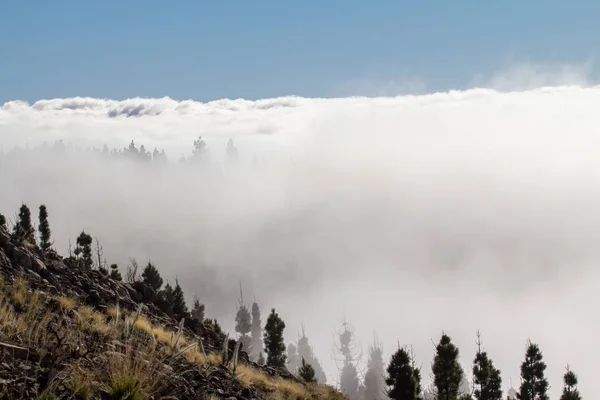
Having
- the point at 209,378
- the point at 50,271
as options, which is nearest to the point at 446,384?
the point at 50,271

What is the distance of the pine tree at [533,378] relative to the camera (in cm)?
5525

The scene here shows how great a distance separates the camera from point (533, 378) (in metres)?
56.3

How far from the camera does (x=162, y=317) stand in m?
27.0

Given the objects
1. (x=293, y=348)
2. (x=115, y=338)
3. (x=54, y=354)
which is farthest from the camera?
(x=293, y=348)

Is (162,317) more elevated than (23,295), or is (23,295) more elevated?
(23,295)

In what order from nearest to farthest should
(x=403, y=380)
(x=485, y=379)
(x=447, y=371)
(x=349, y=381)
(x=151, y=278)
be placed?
(x=403, y=380), (x=447, y=371), (x=485, y=379), (x=151, y=278), (x=349, y=381)

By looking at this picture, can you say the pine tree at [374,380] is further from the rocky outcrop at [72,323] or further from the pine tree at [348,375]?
the rocky outcrop at [72,323]

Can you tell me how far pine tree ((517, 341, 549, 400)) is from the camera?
181 ft

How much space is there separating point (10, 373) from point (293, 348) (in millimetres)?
149502

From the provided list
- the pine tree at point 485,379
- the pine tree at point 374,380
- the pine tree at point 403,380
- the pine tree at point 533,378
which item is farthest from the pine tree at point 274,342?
the pine tree at point 374,380

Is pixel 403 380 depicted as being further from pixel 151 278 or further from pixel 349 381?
pixel 349 381

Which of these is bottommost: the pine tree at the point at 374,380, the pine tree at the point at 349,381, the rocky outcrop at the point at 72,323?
the pine tree at the point at 349,381

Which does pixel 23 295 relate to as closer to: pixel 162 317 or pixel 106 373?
pixel 106 373

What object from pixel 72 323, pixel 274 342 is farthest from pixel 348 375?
pixel 72 323
